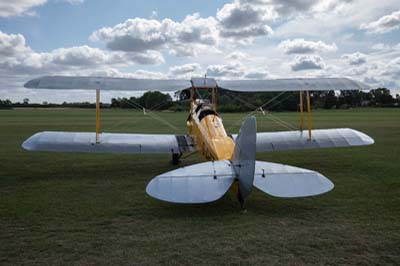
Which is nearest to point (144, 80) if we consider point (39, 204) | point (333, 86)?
point (39, 204)

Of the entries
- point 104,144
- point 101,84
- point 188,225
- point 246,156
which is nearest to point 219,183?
point 246,156

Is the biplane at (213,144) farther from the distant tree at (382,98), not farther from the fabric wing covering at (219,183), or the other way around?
the distant tree at (382,98)

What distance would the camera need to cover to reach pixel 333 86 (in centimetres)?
805

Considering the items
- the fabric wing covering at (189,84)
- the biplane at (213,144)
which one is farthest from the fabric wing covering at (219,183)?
the fabric wing covering at (189,84)

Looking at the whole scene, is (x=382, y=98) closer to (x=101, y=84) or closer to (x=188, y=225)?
(x=101, y=84)

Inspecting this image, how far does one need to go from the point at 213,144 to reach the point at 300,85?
2648mm

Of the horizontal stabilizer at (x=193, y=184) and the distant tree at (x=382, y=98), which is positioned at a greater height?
the distant tree at (x=382, y=98)

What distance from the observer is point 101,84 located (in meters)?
7.50

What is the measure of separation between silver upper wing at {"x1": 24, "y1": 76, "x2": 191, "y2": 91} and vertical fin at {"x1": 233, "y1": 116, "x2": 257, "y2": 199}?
3300mm

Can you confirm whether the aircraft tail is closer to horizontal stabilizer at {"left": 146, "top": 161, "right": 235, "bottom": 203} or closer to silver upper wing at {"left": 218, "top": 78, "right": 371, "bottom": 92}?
horizontal stabilizer at {"left": 146, "top": 161, "right": 235, "bottom": 203}

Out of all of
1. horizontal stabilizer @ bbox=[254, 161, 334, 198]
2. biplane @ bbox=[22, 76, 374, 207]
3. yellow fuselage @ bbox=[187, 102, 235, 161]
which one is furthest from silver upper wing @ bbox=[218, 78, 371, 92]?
horizontal stabilizer @ bbox=[254, 161, 334, 198]

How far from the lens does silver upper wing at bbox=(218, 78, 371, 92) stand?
8000 mm

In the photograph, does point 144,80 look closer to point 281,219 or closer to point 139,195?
point 139,195

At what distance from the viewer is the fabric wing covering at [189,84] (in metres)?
7.31
